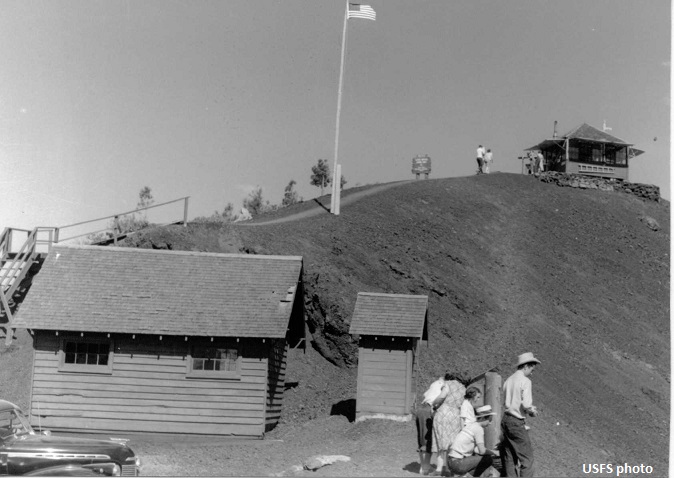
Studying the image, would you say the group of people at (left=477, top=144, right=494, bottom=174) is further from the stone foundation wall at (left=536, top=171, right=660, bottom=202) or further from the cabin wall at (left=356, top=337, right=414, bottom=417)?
the cabin wall at (left=356, top=337, right=414, bottom=417)

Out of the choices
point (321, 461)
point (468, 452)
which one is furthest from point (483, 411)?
point (321, 461)

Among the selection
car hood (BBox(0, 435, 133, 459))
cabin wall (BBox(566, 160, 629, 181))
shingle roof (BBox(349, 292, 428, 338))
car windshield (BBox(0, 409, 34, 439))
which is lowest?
car hood (BBox(0, 435, 133, 459))

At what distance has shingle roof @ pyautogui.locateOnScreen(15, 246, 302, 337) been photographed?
698 inches

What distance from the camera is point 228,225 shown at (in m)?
27.1

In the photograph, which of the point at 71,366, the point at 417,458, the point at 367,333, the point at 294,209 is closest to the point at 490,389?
the point at 417,458

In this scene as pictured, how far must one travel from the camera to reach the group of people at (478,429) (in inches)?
415

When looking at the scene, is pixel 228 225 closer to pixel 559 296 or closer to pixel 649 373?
pixel 559 296

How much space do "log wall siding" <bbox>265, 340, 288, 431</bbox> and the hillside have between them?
0.51m

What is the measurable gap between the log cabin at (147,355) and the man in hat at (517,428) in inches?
299

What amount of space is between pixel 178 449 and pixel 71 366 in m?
3.39

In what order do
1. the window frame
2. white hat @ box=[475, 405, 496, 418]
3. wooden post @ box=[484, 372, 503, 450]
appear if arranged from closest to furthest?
white hat @ box=[475, 405, 496, 418] → wooden post @ box=[484, 372, 503, 450] → the window frame

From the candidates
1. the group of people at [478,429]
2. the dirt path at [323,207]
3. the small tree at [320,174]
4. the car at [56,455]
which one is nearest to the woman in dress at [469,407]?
the group of people at [478,429]

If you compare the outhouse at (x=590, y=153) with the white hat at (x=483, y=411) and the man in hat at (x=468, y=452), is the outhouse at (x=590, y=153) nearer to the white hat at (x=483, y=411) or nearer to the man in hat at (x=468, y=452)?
the white hat at (x=483, y=411)

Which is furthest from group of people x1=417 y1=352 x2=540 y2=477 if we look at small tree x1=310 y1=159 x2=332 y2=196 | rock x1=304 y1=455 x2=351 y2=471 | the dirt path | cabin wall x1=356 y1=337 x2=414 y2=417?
small tree x1=310 y1=159 x2=332 y2=196
